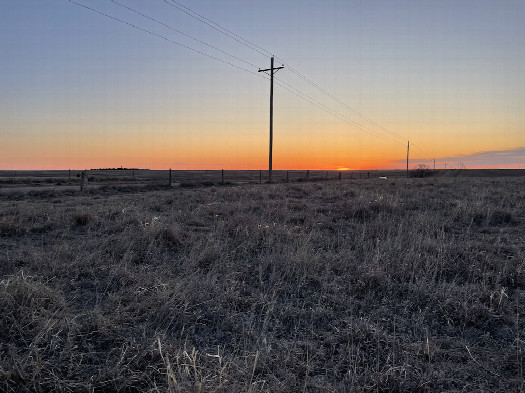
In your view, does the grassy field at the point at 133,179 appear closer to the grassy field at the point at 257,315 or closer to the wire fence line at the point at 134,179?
the wire fence line at the point at 134,179

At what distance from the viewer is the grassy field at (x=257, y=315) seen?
8.68 feet

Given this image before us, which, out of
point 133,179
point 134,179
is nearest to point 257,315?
point 133,179

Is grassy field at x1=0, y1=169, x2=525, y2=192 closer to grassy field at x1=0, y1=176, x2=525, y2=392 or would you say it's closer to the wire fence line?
the wire fence line

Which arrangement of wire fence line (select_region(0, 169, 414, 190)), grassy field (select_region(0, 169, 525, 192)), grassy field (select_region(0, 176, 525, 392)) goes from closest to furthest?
grassy field (select_region(0, 176, 525, 392)) → grassy field (select_region(0, 169, 525, 192)) → wire fence line (select_region(0, 169, 414, 190))

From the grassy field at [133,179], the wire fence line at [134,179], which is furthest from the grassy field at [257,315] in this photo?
the grassy field at [133,179]

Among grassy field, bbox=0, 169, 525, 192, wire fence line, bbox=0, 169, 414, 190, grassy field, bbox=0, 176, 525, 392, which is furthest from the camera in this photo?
wire fence line, bbox=0, 169, 414, 190

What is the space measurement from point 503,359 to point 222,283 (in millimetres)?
3058

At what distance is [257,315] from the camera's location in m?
3.85

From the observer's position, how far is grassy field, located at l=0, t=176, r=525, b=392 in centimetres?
264

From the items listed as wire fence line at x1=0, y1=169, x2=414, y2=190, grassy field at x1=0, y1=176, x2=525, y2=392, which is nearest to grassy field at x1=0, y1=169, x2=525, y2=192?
wire fence line at x1=0, y1=169, x2=414, y2=190

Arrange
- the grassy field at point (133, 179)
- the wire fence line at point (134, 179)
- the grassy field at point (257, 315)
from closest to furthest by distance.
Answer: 1. the grassy field at point (257, 315)
2. the grassy field at point (133, 179)
3. the wire fence line at point (134, 179)

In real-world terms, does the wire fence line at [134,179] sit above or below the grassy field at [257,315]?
Answer: above

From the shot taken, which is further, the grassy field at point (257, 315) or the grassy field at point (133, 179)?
the grassy field at point (133, 179)

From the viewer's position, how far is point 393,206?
1105 cm
